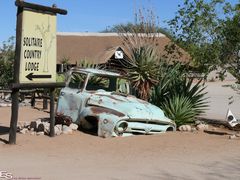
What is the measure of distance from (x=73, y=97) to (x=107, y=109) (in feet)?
4.24

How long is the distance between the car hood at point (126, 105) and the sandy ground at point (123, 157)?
556mm

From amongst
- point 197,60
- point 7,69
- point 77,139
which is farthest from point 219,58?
point 7,69

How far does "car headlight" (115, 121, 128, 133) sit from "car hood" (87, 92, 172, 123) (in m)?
0.21

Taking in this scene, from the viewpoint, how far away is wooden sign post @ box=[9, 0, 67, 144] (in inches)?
393

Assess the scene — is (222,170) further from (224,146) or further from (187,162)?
(224,146)

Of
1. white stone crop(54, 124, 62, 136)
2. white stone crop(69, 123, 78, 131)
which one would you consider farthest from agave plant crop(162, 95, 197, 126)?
white stone crop(54, 124, 62, 136)

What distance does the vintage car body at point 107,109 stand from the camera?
1082 cm

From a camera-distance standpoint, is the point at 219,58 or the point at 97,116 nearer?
the point at 97,116

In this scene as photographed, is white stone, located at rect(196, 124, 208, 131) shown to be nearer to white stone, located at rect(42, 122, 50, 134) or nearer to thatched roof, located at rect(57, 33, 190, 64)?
white stone, located at rect(42, 122, 50, 134)

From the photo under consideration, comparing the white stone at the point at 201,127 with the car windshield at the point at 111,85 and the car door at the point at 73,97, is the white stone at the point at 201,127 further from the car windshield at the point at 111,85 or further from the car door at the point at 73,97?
the car door at the point at 73,97

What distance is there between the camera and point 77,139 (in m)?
10.6

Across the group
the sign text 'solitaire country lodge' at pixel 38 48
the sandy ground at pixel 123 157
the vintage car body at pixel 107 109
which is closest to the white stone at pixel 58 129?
the sandy ground at pixel 123 157

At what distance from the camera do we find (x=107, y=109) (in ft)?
36.3

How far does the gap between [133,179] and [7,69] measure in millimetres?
20410
